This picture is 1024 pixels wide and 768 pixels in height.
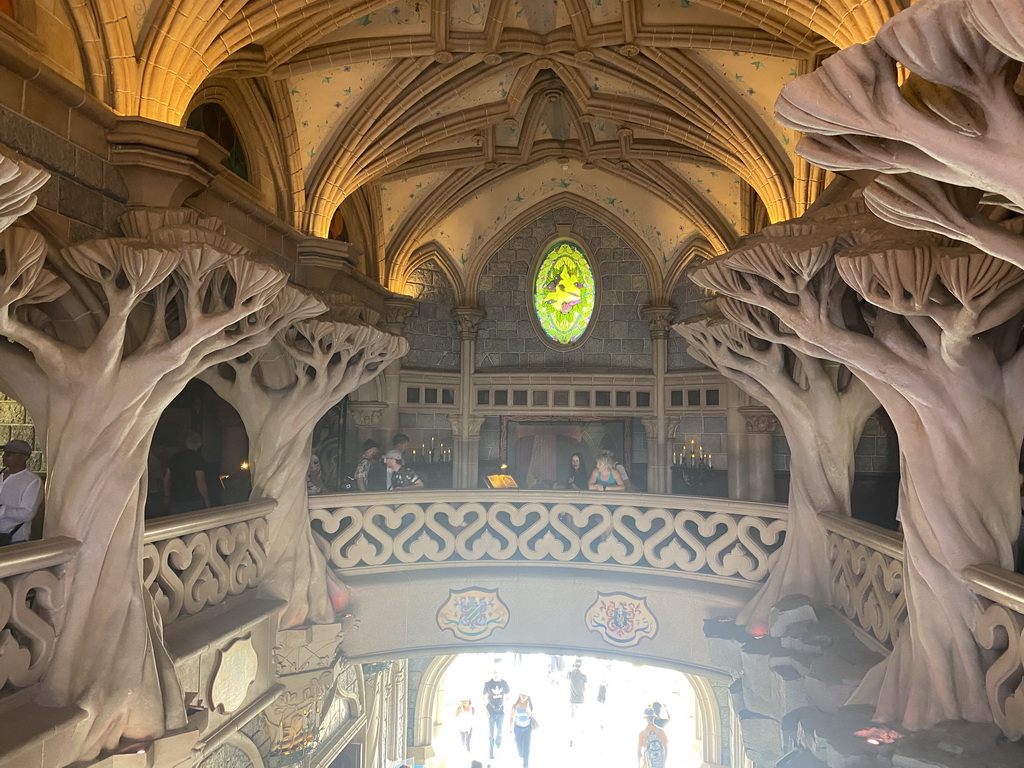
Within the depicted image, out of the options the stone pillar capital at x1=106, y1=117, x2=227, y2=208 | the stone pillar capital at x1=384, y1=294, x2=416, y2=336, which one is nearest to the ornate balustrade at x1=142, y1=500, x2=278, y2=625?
the stone pillar capital at x1=106, y1=117, x2=227, y2=208

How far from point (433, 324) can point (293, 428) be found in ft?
24.0


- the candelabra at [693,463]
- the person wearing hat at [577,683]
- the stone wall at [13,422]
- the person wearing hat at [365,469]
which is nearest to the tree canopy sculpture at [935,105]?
the person wearing hat at [365,469]

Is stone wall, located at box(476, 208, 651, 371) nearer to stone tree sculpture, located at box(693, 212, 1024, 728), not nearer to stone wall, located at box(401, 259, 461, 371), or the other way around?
stone wall, located at box(401, 259, 461, 371)

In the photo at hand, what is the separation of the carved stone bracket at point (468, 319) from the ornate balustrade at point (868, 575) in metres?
8.74

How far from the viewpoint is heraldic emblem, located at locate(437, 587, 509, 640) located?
7.09 metres

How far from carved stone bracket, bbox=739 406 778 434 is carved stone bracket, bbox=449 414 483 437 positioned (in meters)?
4.50

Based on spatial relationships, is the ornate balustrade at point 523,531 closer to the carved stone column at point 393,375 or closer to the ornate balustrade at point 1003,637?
the ornate balustrade at point 1003,637

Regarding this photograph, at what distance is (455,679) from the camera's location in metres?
15.0

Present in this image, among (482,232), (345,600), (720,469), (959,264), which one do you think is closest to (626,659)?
(345,600)

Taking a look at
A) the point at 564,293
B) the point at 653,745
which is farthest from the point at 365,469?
the point at 653,745

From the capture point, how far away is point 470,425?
43.9ft

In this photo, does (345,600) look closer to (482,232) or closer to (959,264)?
(959,264)

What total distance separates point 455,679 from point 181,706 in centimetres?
1155

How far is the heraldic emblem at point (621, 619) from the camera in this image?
6836mm
